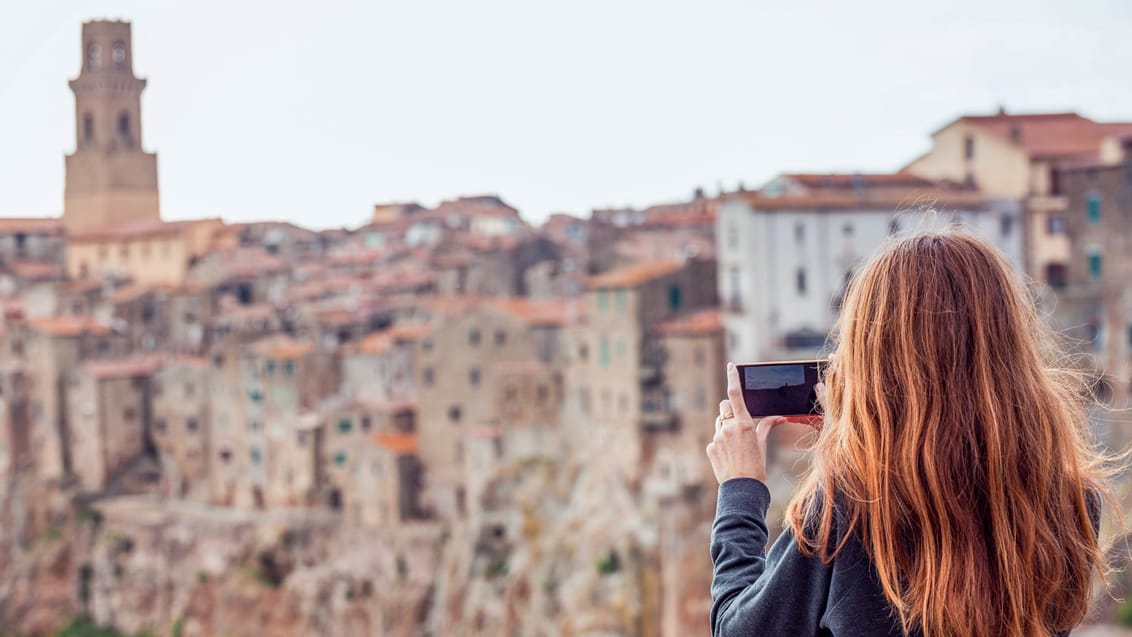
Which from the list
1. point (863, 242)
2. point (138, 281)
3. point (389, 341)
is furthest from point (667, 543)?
point (138, 281)

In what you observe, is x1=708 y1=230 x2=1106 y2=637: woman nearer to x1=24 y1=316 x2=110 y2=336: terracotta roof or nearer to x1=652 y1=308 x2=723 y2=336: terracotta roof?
x1=652 y1=308 x2=723 y2=336: terracotta roof

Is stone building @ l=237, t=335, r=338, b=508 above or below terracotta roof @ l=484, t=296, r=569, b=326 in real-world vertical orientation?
below

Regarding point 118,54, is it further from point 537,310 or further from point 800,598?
point 800,598

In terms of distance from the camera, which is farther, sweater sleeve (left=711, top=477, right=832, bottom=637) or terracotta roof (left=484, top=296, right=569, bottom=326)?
terracotta roof (left=484, top=296, right=569, bottom=326)

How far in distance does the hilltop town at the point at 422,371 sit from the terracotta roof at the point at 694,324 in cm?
6

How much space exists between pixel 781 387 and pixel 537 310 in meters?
23.5

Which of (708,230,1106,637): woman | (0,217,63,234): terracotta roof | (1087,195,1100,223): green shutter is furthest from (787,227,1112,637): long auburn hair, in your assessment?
(0,217,63,234): terracotta roof

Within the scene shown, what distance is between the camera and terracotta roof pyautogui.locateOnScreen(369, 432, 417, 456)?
83.0 feet

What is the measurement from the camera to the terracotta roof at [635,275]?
2130 centimetres

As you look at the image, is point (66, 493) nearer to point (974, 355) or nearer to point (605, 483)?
point (605, 483)

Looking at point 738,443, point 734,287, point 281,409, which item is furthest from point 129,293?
point 738,443

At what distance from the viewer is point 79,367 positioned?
31000 millimetres

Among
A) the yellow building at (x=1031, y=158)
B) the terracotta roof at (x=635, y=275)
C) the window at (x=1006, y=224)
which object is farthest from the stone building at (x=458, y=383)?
the window at (x=1006, y=224)

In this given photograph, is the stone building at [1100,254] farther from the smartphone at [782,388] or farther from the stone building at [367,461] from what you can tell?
the smartphone at [782,388]
